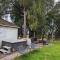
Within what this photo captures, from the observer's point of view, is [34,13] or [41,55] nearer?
[41,55]

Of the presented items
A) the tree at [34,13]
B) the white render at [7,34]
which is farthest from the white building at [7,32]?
the tree at [34,13]

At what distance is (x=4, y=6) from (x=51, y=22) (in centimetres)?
1023

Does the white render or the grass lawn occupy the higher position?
the white render

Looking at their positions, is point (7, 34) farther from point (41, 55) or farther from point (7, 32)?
point (41, 55)

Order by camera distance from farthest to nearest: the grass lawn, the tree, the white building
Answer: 1. the tree
2. the white building
3. the grass lawn

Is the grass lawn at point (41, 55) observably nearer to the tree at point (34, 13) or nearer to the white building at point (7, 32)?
the white building at point (7, 32)

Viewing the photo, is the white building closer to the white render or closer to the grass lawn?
the white render

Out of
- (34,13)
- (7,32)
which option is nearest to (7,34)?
(7,32)

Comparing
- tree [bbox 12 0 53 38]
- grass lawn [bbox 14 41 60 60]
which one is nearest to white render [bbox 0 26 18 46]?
grass lawn [bbox 14 41 60 60]

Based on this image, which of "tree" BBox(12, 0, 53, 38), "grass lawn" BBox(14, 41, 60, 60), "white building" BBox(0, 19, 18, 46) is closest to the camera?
"grass lawn" BBox(14, 41, 60, 60)

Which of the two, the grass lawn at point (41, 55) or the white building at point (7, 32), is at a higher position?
the white building at point (7, 32)

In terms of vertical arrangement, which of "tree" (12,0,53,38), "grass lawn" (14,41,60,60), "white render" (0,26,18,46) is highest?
"tree" (12,0,53,38)

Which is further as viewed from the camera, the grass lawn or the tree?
the tree

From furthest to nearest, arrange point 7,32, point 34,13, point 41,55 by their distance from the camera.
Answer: point 34,13, point 7,32, point 41,55
